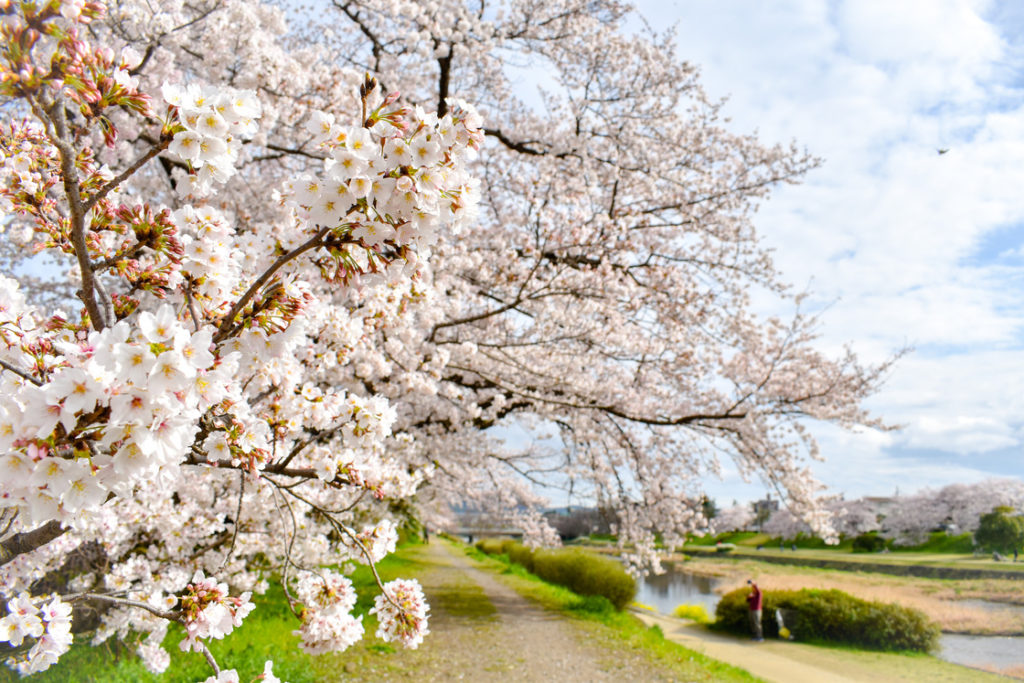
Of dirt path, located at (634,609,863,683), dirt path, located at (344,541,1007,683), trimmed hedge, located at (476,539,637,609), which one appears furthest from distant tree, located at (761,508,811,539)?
dirt path, located at (344,541,1007,683)

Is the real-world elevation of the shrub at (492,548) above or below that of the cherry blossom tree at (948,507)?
below

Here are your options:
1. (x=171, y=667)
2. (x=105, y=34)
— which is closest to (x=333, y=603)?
(x=171, y=667)

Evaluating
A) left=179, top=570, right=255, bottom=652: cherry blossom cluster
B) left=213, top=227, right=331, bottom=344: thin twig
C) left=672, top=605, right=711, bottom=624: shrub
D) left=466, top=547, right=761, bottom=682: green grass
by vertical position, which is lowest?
left=672, top=605, right=711, bottom=624: shrub

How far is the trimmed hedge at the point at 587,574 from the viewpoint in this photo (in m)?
14.3

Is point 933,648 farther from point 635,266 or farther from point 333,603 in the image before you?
point 333,603

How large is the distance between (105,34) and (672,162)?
297 inches

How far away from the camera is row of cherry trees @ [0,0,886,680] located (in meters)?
1.42

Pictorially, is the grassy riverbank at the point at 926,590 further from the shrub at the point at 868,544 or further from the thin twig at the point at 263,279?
the thin twig at the point at 263,279

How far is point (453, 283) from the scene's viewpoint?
7.62 metres

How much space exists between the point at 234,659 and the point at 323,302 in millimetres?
3758

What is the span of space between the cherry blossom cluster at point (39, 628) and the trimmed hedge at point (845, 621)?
16.0m

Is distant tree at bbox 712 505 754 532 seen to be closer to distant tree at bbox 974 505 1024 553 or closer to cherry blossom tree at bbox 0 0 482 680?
distant tree at bbox 974 505 1024 553

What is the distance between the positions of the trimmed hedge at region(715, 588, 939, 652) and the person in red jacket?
0.53m

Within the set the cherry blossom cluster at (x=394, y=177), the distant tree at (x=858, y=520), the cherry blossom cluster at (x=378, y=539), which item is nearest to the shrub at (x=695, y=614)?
the cherry blossom cluster at (x=378, y=539)
